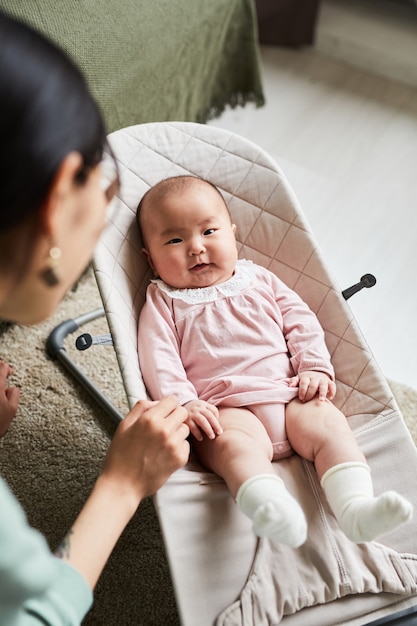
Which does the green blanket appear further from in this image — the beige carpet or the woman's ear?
the woman's ear

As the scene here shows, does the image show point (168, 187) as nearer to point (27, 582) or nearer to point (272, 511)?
point (272, 511)

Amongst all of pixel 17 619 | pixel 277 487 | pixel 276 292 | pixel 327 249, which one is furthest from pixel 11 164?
pixel 327 249

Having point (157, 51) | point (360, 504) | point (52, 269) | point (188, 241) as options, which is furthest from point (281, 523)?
point (157, 51)

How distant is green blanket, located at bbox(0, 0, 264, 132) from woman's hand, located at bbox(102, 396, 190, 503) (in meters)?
0.84

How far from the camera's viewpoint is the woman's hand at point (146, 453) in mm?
910

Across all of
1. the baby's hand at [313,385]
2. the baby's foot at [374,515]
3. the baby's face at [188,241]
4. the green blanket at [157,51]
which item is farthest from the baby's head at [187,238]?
the baby's foot at [374,515]

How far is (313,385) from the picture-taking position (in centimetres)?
111

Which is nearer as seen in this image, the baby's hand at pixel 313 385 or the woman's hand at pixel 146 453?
the woman's hand at pixel 146 453

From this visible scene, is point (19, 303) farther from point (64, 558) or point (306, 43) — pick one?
point (306, 43)

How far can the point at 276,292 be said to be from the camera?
Result: 4.16ft

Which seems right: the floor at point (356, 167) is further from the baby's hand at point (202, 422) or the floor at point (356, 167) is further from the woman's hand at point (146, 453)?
the woman's hand at point (146, 453)

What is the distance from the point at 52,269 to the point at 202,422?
428mm

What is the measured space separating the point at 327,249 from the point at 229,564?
116 centimetres

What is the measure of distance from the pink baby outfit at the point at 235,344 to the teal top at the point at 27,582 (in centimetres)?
38
